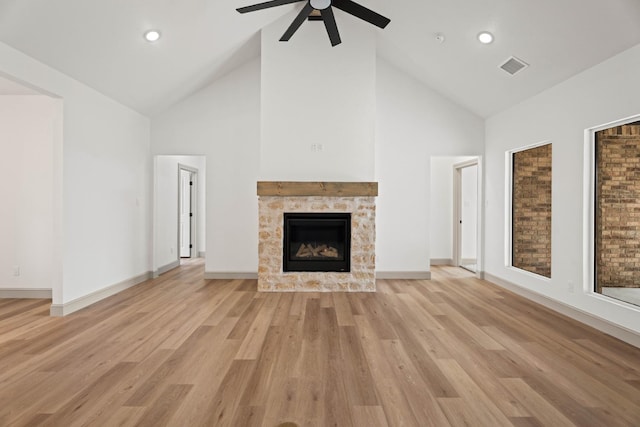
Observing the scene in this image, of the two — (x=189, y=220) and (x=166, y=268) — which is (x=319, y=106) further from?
(x=189, y=220)

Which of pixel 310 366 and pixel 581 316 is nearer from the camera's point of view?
pixel 310 366

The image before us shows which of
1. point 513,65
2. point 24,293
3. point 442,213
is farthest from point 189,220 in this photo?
point 513,65

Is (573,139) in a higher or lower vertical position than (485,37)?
lower

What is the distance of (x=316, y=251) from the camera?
215 inches

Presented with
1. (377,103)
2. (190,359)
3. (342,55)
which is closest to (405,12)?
(342,55)

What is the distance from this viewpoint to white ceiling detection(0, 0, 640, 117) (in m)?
3.23

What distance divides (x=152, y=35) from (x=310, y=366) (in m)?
3.67

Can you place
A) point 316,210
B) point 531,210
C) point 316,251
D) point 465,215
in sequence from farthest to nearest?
point 465,215
point 316,251
point 316,210
point 531,210

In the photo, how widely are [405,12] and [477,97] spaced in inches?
69.3

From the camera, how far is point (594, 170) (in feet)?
12.4

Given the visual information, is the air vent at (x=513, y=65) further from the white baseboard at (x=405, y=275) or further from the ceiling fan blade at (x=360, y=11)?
the white baseboard at (x=405, y=275)

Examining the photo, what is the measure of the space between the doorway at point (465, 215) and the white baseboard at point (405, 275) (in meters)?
1.67

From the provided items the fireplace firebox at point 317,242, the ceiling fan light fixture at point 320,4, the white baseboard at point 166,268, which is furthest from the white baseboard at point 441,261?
the ceiling fan light fixture at point 320,4

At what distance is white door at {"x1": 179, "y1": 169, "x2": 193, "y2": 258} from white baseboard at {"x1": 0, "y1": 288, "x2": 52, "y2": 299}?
12.1 feet
